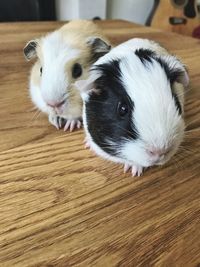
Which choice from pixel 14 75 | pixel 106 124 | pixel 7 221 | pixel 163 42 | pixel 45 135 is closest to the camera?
pixel 7 221

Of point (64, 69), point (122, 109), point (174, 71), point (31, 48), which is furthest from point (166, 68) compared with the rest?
point (31, 48)

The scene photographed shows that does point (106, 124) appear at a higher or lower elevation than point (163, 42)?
higher

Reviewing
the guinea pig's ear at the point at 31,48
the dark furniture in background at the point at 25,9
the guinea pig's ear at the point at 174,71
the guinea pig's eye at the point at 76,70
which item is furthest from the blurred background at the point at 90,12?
the guinea pig's ear at the point at 174,71

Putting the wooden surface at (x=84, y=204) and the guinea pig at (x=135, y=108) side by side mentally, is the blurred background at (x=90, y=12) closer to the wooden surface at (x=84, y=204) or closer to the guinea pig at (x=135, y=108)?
the wooden surface at (x=84, y=204)

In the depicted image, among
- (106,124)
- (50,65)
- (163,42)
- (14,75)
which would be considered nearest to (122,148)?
(106,124)

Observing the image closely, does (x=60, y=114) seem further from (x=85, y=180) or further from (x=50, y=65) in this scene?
(x=85, y=180)

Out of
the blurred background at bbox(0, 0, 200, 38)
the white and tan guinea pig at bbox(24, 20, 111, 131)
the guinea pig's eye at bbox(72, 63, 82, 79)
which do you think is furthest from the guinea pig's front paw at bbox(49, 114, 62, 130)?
the blurred background at bbox(0, 0, 200, 38)
